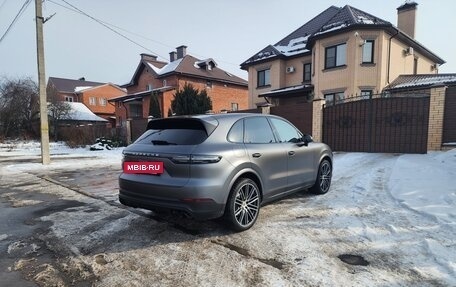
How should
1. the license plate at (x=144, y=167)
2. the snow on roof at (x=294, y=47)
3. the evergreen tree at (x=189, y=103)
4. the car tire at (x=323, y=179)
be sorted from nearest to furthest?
1. the license plate at (x=144, y=167)
2. the car tire at (x=323, y=179)
3. the evergreen tree at (x=189, y=103)
4. the snow on roof at (x=294, y=47)

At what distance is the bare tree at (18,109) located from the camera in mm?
31750

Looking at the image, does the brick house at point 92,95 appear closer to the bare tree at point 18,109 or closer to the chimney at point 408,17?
the bare tree at point 18,109

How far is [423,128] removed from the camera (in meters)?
10.8

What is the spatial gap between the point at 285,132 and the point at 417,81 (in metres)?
15.8

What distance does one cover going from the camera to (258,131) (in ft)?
15.1

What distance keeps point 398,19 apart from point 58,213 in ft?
84.1

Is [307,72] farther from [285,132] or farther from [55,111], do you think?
[55,111]

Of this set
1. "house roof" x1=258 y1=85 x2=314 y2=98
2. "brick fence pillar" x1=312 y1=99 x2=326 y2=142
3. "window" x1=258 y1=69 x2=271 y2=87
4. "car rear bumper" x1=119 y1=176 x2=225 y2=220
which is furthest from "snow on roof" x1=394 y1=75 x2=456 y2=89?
"car rear bumper" x1=119 y1=176 x2=225 y2=220

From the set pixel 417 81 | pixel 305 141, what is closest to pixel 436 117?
pixel 305 141

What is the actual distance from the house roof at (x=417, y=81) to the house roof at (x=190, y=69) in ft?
60.0

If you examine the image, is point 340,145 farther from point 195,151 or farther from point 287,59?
point 287,59

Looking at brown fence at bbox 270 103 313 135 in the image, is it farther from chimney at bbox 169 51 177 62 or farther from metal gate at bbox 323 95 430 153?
chimney at bbox 169 51 177 62

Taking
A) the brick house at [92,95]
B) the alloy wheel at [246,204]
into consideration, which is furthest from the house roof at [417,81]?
the brick house at [92,95]

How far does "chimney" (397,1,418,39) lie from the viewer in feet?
71.3
